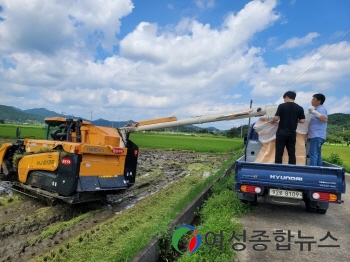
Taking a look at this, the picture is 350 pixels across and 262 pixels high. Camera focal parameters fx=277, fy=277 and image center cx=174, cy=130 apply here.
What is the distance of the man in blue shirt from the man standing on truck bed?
406mm

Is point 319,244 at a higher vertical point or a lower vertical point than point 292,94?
lower

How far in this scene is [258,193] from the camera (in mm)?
5051

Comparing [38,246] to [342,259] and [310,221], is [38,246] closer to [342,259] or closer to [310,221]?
[342,259]

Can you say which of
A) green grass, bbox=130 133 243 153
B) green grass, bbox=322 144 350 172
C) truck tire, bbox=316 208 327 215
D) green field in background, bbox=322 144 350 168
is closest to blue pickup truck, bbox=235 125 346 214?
truck tire, bbox=316 208 327 215

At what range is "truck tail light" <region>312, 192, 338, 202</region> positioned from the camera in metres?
4.73

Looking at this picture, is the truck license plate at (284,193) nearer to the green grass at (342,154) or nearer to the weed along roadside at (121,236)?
the weed along roadside at (121,236)

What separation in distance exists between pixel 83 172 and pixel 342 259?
510 cm

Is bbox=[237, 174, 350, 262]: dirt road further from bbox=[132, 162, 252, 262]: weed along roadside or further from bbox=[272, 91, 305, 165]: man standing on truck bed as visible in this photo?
bbox=[272, 91, 305, 165]: man standing on truck bed

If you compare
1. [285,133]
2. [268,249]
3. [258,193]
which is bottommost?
[268,249]

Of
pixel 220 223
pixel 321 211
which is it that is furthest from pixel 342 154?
pixel 220 223

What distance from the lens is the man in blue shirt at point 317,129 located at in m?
5.77

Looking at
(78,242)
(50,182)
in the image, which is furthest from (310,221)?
(50,182)

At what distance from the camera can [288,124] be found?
5523 millimetres

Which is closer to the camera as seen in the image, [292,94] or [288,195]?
[288,195]
